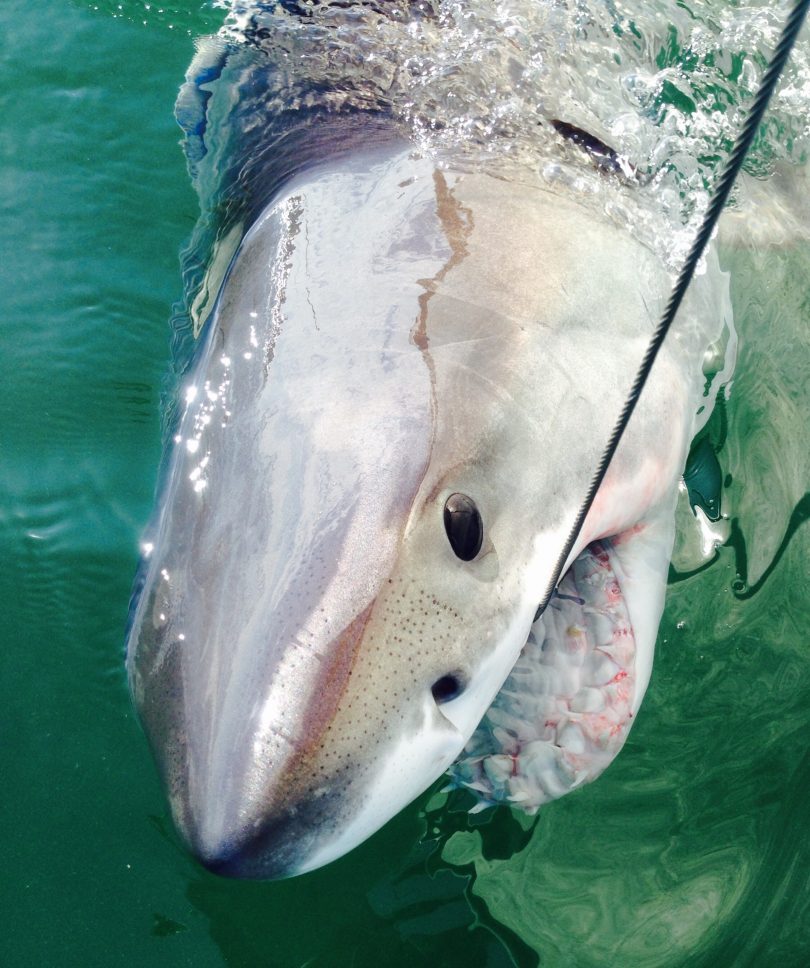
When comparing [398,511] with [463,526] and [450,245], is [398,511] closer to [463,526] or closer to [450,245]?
[463,526]

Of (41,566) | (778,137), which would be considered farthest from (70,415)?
(778,137)

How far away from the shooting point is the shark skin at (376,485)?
1537 millimetres

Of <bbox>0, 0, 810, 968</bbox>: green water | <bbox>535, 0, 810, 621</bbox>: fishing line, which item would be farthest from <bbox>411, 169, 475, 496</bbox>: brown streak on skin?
<bbox>0, 0, 810, 968</bbox>: green water

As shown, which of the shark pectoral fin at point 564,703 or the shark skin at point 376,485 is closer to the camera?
the shark skin at point 376,485

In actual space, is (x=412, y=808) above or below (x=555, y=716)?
below

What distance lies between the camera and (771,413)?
2984mm

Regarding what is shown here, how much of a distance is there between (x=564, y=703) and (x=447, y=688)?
509 mm

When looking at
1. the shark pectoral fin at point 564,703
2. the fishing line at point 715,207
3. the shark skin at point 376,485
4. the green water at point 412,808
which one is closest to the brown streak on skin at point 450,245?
the shark skin at point 376,485

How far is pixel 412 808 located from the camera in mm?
2357

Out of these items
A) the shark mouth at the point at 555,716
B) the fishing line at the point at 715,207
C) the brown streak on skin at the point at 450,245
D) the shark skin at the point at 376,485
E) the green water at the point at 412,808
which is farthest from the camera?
the green water at the point at 412,808

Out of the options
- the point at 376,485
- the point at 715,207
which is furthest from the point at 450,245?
the point at 715,207

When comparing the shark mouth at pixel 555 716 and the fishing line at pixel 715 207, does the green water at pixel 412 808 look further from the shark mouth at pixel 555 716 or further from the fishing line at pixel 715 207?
the fishing line at pixel 715 207

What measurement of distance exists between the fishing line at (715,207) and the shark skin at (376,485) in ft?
0.33

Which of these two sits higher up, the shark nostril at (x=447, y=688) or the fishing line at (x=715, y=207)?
the fishing line at (x=715, y=207)
